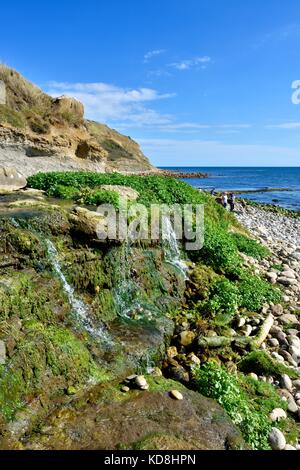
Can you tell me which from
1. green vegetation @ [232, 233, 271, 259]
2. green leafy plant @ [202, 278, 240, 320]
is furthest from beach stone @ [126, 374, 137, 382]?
green vegetation @ [232, 233, 271, 259]

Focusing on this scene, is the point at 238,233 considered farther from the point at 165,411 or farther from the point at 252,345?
the point at 165,411

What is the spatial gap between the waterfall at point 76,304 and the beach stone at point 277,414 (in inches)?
128

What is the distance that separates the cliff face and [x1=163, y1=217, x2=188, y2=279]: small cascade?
379 inches

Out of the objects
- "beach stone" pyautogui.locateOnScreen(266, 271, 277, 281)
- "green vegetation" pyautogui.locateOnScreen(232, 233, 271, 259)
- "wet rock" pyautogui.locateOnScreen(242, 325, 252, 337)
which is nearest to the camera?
"wet rock" pyautogui.locateOnScreen(242, 325, 252, 337)

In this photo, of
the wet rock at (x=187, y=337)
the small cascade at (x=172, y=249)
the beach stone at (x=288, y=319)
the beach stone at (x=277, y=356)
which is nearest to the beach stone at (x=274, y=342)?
the beach stone at (x=277, y=356)

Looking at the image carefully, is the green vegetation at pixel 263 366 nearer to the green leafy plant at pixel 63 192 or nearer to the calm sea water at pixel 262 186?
the green leafy plant at pixel 63 192

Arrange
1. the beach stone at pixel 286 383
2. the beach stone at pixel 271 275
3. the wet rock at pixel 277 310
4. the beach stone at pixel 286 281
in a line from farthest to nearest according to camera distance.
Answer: the beach stone at pixel 271 275, the beach stone at pixel 286 281, the wet rock at pixel 277 310, the beach stone at pixel 286 383

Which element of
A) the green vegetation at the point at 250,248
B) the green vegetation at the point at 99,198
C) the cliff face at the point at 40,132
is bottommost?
the green vegetation at the point at 250,248

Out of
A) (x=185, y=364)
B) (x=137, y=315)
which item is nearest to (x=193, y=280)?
(x=137, y=315)

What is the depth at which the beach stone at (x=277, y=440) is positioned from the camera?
18.3ft

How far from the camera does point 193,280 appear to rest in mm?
11031

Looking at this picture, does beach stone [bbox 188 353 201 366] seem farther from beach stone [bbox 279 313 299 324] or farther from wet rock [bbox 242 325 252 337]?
beach stone [bbox 279 313 299 324]

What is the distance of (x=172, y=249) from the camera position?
38.8 feet

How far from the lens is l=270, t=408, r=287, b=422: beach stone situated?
6.25m
